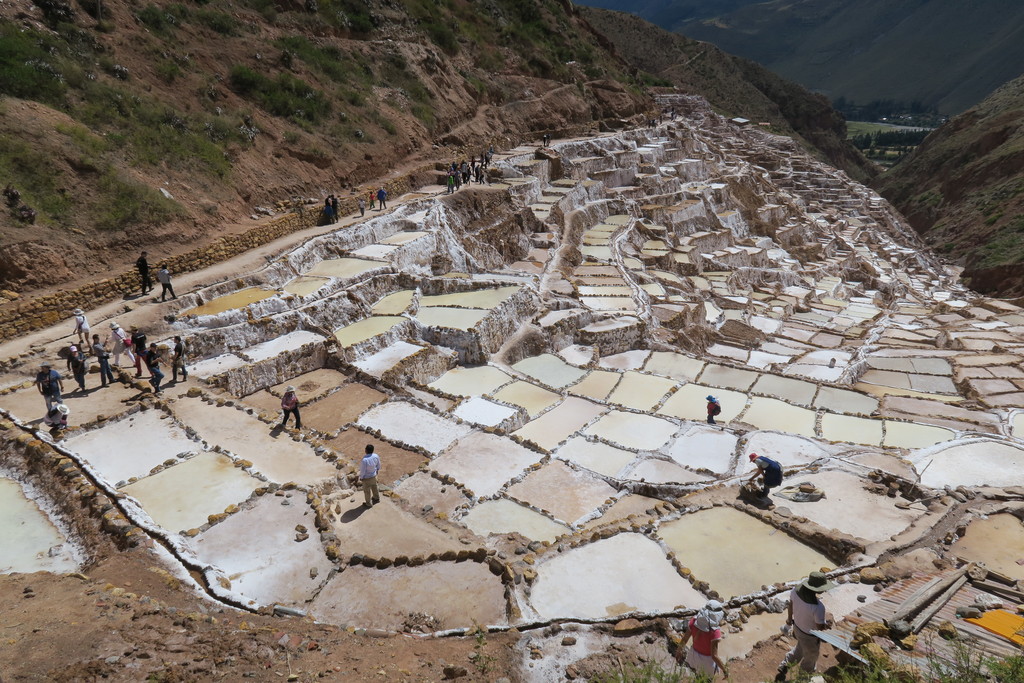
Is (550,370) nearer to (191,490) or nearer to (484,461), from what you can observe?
(484,461)

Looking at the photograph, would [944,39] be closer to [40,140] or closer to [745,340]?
[745,340]

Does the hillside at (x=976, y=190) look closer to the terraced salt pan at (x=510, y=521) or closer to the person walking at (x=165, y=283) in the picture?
the terraced salt pan at (x=510, y=521)

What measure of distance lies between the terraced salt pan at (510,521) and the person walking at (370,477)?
62.0 inches

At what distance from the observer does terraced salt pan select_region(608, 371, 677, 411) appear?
49.7ft

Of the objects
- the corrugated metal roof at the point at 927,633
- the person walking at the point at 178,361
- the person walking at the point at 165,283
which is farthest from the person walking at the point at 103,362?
the corrugated metal roof at the point at 927,633

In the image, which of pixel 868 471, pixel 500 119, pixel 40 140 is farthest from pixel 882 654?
pixel 500 119

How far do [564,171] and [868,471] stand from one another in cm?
2664

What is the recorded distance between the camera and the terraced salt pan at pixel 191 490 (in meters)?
8.72

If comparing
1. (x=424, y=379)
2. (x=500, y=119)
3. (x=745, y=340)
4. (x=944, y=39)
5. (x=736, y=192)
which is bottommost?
(x=745, y=340)

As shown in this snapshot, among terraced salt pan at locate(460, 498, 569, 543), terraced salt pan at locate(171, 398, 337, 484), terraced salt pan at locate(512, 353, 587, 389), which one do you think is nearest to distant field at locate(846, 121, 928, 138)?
terraced salt pan at locate(512, 353, 587, 389)

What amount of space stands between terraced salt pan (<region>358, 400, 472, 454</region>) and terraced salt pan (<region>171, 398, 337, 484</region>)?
212cm

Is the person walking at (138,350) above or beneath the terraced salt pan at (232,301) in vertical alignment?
beneath

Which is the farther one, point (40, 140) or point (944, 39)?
point (944, 39)

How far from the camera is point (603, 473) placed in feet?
38.1
